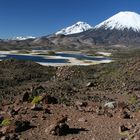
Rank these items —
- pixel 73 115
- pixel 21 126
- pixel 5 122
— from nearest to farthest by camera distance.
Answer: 1. pixel 21 126
2. pixel 5 122
3. pixel 73 115

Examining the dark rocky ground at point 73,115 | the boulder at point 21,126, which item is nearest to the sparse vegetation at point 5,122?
the dark rocky ground at point 73,115

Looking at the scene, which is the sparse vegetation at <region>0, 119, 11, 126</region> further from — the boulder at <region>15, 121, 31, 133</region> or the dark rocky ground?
the boulder at <region>15, 121, 31, 133</region>

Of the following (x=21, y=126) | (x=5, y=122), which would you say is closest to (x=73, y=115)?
(x=21, y=126)

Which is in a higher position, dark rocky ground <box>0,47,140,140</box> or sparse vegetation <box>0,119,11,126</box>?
sparse vegetation <box>0,119,11,126</box>

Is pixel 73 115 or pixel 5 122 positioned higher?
pixel 5 122

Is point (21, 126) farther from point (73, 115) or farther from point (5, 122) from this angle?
point (73, 115)

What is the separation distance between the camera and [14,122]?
805 inches

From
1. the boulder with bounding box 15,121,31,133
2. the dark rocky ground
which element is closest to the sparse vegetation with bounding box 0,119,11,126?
the dark rocky ground

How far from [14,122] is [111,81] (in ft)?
82.1

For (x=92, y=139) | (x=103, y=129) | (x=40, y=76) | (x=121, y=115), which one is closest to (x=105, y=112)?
(x=121, y=115)

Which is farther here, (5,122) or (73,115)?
(73,115)

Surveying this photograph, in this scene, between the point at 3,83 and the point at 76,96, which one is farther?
the point at 3,83

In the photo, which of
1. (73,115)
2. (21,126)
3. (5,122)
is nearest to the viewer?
(21,126)

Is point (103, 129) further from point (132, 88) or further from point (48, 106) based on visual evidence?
point (132, 88)
